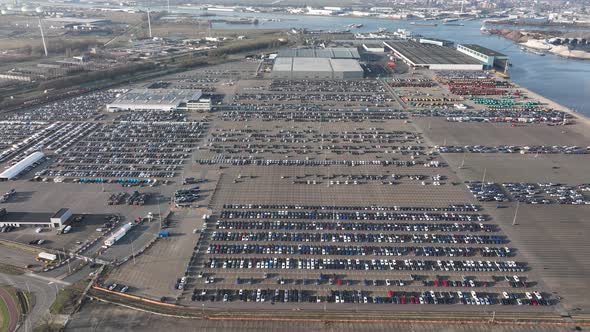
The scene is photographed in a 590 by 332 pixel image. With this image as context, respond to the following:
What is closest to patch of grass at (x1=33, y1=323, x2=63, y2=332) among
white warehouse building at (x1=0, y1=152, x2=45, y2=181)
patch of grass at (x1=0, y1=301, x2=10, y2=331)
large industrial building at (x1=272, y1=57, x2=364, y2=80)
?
patch of grass at (x1=0, y1=301, x2=10, y2=331)

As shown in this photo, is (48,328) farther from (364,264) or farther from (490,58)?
(490,58)

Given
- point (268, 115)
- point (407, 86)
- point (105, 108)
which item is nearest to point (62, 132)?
point (105, 108)

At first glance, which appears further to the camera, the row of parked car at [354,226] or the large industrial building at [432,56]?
the large industrial building at [432,56]

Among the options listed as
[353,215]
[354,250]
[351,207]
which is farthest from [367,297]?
[351,207]

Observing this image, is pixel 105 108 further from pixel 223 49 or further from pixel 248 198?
pixel 223 49

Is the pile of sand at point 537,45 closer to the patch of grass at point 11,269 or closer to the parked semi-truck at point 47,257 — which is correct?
the parked semi-truck at point 47,257

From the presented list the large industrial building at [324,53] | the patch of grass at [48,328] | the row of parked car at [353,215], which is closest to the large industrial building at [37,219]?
the patch of grass at [48,328]

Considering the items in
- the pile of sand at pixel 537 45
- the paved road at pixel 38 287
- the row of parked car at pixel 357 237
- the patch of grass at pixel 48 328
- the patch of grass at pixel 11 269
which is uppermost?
the pile of sand at pixel 537 45
